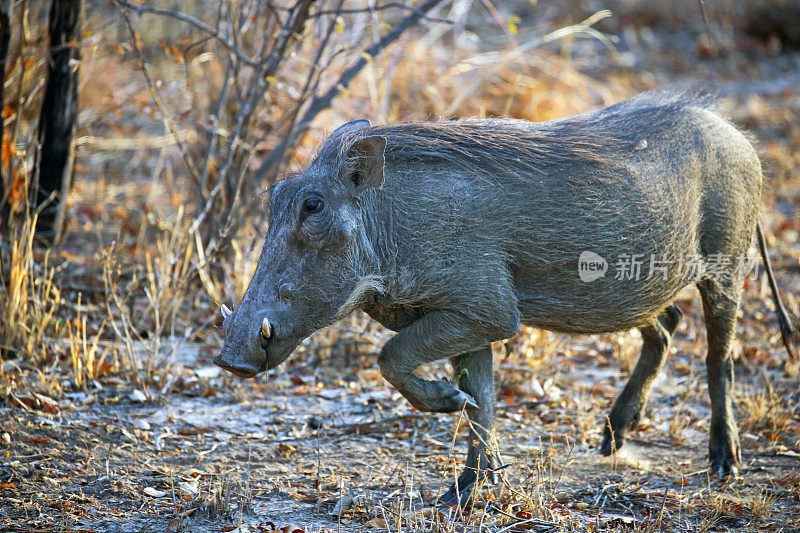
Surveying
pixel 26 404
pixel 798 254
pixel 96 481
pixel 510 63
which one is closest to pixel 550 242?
pixel 96 481

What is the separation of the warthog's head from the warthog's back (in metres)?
0.16

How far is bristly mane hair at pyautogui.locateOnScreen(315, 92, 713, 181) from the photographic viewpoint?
3.07 meters

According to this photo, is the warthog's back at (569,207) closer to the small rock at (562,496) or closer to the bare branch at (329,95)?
the small rock at (562,496)

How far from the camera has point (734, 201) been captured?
3.67m

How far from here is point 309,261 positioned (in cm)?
286

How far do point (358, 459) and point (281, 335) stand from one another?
41.7 inches

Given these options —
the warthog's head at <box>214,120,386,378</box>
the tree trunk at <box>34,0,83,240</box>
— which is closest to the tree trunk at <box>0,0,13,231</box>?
the tree trunk at <box>34,0,83,240</box>

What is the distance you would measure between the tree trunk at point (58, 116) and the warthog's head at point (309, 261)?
2538 mm

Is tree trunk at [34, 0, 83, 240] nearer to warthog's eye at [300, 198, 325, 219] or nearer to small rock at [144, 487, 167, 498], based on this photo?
small rock at [144, 487, 167, 498]

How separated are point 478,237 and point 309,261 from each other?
61cm

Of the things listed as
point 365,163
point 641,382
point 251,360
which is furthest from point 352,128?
point 641,382

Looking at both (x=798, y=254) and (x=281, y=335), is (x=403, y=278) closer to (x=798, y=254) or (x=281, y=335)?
(x=281, y=335)

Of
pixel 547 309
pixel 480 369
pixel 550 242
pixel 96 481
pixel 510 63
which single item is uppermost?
pixel 510 63

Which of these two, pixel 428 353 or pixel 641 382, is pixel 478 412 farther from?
pixel 641 382
